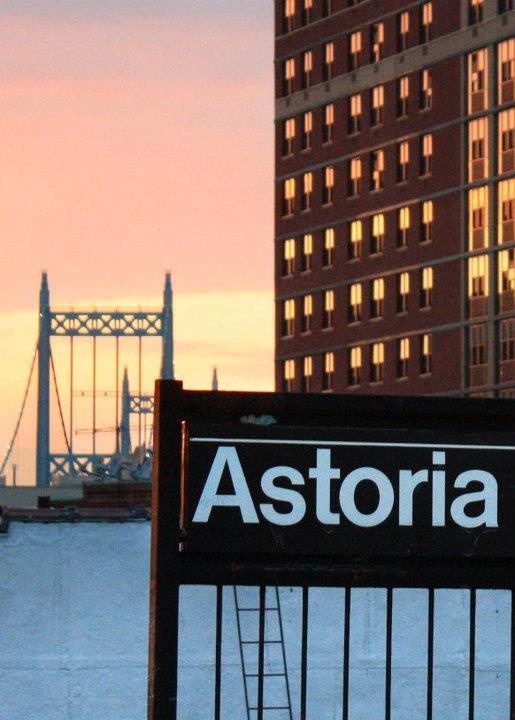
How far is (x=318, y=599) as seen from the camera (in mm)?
30312

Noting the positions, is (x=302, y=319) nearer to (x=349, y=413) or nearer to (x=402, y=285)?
(x=402, y=285)

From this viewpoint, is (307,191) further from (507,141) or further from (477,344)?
(477,344)

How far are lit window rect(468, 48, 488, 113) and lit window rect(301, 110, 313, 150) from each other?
1598 centimetres

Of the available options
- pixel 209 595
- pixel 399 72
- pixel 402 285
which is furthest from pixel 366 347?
pixel 209 595

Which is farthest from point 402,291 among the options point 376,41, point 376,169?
point 376,41

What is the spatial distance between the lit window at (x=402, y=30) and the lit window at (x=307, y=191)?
1143 cm

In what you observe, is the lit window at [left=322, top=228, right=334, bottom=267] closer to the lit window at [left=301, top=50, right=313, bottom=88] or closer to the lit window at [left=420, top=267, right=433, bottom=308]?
the lit window at [left=420, top=267, right=433, bottom=308]

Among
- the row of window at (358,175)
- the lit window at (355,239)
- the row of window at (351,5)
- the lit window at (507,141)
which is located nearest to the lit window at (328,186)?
the row of window at (358,175)

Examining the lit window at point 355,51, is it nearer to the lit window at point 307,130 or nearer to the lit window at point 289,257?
the lit window at point 307,130

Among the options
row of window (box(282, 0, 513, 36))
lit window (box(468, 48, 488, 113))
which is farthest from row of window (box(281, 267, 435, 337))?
row of window (box(282, 0, 513, 36))

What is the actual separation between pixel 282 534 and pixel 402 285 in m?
112

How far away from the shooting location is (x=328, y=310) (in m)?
129

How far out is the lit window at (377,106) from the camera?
127 m

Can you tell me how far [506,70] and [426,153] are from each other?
7787mm
